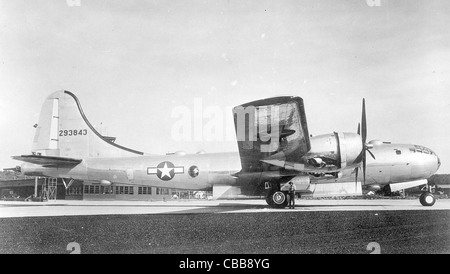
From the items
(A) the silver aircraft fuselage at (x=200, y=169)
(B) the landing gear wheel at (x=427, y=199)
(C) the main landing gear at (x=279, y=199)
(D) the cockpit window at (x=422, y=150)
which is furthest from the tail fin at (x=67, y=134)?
(B) the landing gear wheel at (x=427, y=199)

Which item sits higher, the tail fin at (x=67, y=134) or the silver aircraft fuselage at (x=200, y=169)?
the tail fin at (x=67, y=134)

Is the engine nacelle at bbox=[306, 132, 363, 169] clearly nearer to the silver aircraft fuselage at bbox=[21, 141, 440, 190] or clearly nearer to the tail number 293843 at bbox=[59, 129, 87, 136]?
the silver aircraft fuselage at bbox=[21, 141, 440, 190]

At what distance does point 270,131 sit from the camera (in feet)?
48.9

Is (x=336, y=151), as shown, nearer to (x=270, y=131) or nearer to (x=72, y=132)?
(x=270, y=131)

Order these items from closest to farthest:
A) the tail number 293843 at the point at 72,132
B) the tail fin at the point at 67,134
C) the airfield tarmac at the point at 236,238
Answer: the airfield tarmac at the point at 236,238 < the tail fin at the point at 67,134 < the tail number 293843 at the point at 72,132

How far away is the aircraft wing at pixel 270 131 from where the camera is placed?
1317cm

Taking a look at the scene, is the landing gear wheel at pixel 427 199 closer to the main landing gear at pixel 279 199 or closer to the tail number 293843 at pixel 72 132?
the main landing gear at pixel 279 199

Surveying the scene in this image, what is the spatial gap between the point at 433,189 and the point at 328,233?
58.5 m

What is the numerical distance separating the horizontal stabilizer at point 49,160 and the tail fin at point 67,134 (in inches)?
20.1

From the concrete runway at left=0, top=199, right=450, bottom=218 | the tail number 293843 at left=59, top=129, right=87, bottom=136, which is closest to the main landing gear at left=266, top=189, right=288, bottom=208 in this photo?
the concrete runway at left=0, top=199, right=450, bottom=218

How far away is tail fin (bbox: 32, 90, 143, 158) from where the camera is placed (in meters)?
18.9

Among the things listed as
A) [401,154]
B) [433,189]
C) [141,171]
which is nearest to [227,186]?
[141,171]

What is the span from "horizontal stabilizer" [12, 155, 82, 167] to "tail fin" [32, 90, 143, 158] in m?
0.51

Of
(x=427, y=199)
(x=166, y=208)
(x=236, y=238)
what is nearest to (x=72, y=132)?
(x=166, y=208)
